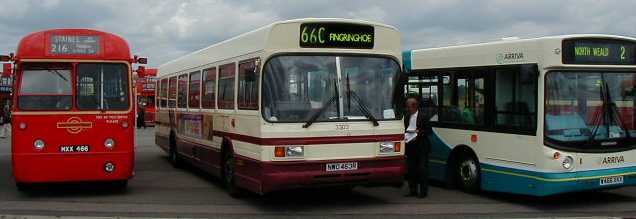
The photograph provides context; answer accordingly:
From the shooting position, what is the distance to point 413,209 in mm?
10414

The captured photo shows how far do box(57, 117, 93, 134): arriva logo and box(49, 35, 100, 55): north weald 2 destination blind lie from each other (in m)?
1.06

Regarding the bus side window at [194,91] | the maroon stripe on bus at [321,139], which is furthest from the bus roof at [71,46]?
the maroon stripe on bus at [321,139]

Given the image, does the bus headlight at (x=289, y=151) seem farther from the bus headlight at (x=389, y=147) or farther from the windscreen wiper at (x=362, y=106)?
the bus headlight at (x=389, y=147)

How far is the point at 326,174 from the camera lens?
31.8ft

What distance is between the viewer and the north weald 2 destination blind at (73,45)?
37.7 feet

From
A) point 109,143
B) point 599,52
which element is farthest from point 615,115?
point 109,143

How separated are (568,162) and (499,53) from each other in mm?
1941

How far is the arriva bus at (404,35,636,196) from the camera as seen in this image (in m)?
9.99

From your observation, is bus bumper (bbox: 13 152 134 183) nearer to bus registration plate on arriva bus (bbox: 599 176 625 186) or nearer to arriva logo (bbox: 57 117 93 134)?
arriva logo (bbox: 57 117 93 134)

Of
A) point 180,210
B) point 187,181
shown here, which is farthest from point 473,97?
point 187,181

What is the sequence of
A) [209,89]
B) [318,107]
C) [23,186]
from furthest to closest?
[209,89]
[23,186]
[318,107]

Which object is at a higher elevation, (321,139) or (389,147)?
(321,139)

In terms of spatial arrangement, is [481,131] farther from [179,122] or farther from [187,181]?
[179,122]

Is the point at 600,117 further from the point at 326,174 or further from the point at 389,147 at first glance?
the point at 326,174
